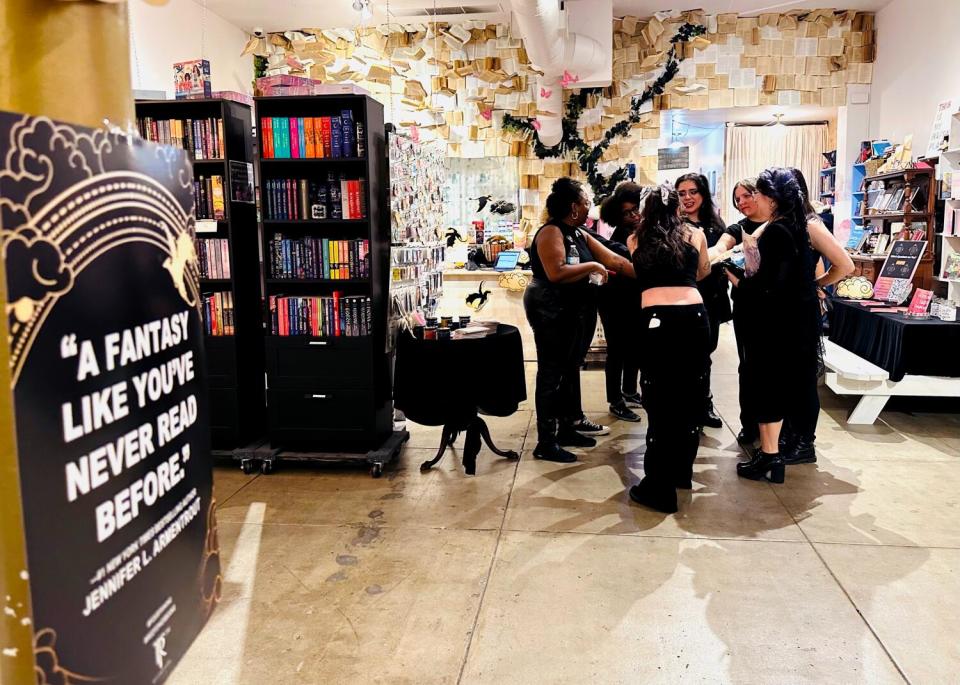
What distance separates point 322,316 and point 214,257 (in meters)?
0.68

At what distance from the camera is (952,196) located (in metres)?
5.54

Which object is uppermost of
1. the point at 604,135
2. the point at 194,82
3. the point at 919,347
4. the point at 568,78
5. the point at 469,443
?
the point at 568,78

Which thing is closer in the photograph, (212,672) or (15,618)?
(15,618)

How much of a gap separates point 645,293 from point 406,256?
1471 mm

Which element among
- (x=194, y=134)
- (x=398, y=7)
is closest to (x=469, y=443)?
(x=194, y=134)

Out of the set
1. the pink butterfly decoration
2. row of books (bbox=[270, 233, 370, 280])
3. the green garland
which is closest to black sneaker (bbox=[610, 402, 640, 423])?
row of books (bbox=[270, 233, 370, 280])

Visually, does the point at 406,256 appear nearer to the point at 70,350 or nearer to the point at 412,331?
the point at 412,331

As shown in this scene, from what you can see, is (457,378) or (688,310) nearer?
(688,310)

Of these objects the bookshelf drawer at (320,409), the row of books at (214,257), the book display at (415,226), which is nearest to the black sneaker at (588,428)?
the book display at (415,226)

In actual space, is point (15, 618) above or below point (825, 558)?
above

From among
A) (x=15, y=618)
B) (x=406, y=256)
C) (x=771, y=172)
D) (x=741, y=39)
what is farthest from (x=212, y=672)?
(x=741, y=39)

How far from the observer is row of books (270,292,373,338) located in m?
4.03

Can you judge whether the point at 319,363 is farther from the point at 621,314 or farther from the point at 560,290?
the point at 621,314

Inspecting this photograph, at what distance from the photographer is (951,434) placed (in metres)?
4.73
